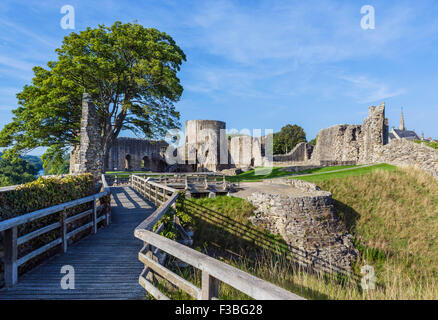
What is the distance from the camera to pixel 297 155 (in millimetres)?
37750

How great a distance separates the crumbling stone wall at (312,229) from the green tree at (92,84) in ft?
41.3

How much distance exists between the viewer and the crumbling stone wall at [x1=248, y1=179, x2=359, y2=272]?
11250 millimetres

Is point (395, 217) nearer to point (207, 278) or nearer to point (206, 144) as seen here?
point (207, 278)

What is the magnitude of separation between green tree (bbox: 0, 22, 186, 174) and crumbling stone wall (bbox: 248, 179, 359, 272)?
12.6 m

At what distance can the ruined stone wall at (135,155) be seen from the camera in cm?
3632

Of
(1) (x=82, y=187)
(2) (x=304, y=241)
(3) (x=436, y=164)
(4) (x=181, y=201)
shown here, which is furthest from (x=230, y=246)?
(3) (x=436, y=164)

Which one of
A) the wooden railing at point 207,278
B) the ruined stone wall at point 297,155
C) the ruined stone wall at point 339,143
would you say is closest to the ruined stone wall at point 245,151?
the ruined stone wall at point 297,155

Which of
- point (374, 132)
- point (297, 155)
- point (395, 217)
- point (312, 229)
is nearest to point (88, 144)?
point (312, 229)

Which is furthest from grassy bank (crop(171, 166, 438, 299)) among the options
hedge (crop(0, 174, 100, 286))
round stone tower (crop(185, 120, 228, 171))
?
round stone tower (crop(185, 120, 228, 171))

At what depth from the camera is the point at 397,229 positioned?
12.7m

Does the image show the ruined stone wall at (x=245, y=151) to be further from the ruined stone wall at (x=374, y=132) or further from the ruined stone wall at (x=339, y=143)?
the ruined stone wall at (x=374, y=132)

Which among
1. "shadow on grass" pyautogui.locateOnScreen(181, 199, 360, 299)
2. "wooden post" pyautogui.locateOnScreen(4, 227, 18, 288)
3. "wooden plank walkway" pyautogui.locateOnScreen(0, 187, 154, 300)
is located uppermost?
"wooden post" pyautogui.locateOnScreen(4, 227, 18, 288)

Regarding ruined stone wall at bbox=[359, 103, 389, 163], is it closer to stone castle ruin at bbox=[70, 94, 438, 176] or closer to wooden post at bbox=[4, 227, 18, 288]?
stone castle ruin at bbox=[70, 94, 438, 176]

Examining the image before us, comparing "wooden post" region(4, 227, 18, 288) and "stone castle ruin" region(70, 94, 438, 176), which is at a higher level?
"stone castle ruin" region(70, 94, 438, 176)
